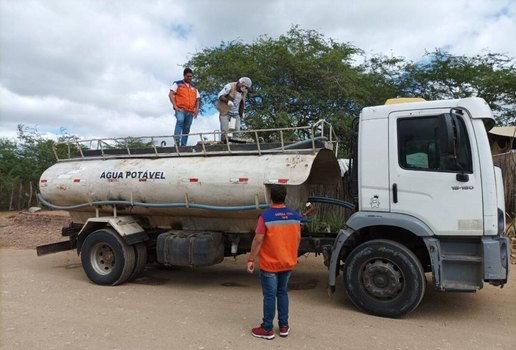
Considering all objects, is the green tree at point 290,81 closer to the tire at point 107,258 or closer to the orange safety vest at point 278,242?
the tire at point 107,258

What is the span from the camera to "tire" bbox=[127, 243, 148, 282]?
Result: 24.2 ft

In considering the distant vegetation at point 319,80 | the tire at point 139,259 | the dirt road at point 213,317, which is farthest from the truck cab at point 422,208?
the distant vegetation at point 319,80

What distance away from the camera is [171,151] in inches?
293

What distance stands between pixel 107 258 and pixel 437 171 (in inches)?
207

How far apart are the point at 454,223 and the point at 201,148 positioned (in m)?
3.91

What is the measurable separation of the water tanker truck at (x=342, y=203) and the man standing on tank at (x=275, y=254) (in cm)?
123

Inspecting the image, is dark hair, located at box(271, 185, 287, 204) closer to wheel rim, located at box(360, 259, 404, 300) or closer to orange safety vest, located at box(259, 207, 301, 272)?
orange safety vest, located at box(259, 207, 301, 272)

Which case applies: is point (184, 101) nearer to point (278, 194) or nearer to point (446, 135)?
point (278, 194)

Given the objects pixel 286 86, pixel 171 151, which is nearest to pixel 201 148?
pixel 171 151

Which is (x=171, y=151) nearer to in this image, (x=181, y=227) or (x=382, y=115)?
(x=181, y=227)

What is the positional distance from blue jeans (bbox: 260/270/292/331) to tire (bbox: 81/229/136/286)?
322 cm

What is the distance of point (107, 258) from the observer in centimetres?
742

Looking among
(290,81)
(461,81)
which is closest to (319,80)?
(290,81)

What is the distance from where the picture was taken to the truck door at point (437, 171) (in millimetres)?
5176
